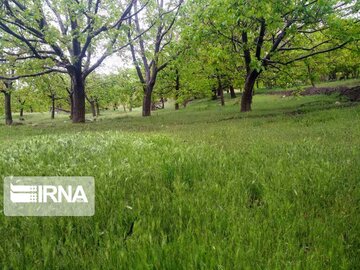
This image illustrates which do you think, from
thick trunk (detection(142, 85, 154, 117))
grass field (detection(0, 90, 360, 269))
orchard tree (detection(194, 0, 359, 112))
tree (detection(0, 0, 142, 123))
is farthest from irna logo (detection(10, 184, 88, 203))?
thick trunk (detection(142, 85, 154, 117))

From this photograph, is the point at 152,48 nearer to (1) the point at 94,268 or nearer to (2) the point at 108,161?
(2) the point at 108,161

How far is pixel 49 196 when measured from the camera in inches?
143

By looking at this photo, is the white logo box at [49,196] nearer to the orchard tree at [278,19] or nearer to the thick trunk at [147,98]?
the orchard tree at [278,19]

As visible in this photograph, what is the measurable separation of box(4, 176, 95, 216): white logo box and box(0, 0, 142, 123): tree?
14981mm

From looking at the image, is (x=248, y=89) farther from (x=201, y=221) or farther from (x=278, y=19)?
(x=201, y=221)

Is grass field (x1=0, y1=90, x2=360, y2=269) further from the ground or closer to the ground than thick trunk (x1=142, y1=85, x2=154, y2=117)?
closer to the ground

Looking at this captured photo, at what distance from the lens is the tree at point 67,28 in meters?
17.5

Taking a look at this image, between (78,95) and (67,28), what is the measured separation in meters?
6.14

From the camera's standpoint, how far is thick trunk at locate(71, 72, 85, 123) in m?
22.8

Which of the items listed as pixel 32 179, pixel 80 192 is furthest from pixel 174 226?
pixel 32 179

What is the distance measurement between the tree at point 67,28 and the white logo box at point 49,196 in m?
15.0

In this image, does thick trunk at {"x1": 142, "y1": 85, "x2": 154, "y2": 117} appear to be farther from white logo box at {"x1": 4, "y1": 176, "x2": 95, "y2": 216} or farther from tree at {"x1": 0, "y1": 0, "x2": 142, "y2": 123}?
white logo box at {"x1": 4, "y1": 176, "x2": 95, "y2": 216}

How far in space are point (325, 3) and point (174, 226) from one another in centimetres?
1261

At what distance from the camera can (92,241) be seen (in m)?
2.68
